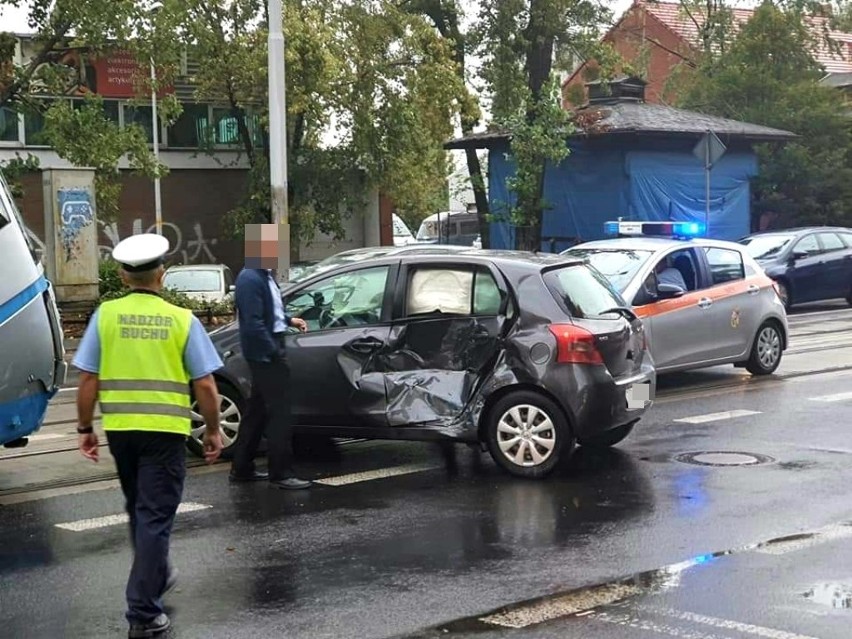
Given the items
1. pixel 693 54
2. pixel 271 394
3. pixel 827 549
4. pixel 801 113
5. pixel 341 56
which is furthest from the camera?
pixel 693 54

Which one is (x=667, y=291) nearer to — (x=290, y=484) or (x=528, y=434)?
(x=528, y=434)

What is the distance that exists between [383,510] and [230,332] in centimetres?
236

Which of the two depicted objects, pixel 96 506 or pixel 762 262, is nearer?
pixel 96 506

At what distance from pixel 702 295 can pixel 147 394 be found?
8574 millimetres

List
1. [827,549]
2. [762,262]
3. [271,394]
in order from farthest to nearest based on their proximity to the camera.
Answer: [762,262]
[271,394]
[827,549]

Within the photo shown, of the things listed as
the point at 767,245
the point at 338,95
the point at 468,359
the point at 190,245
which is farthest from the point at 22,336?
the point at 190,245

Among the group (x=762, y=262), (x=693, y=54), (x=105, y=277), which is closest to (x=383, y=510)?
(x=105, y=277)

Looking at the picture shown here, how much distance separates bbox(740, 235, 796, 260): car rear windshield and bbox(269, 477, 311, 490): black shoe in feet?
55.5

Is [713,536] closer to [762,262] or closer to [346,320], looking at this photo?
[346,320]

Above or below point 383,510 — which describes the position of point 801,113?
above

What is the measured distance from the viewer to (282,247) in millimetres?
9055

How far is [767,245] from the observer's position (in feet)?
80.5

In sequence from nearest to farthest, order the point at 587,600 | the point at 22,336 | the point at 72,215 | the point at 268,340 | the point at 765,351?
the point at 587,600 → the point at 22,336 → the point at 268,340 → the point at 765,351 → the point at 72,215

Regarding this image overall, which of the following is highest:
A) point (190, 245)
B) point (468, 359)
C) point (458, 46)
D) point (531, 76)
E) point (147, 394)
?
point (458, 46)
